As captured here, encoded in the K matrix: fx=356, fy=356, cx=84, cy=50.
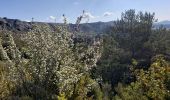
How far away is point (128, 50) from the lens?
3225cm

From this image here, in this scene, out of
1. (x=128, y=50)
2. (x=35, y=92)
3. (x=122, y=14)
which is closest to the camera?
(x=35, y=92)

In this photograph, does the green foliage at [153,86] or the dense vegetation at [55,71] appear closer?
the dense vegetation at [55,71]

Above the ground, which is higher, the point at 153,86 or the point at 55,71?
the point at 55,71

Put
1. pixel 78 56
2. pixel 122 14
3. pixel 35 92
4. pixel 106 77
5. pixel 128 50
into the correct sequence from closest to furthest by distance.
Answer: pixel 35 92, pixel 78 56, pixel 106 77, pixel 128 50, pixel 122 14

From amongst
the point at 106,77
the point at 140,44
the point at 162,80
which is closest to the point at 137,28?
the point at 140,44

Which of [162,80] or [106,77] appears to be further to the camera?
[106,77]

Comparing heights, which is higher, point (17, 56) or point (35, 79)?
point (17, 56)

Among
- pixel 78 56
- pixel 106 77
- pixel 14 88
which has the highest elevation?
pixel 78 56

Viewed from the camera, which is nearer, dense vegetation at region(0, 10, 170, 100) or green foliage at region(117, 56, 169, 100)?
dense vegetation at region(0, 10, 170, 100)

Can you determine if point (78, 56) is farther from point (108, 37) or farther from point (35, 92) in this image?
point (108, 37)

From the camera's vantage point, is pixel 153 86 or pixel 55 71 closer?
pixel 55 71

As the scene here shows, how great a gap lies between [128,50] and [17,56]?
957 inches

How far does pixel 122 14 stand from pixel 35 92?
2842cm

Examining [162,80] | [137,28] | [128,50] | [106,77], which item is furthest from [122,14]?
[162,80]
